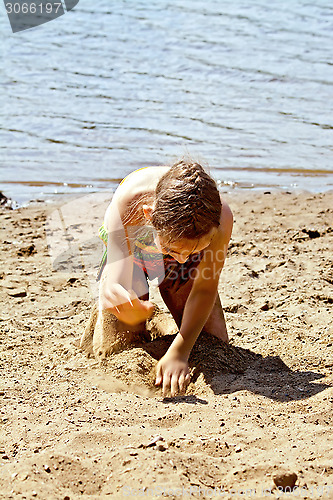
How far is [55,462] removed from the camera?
214 cm

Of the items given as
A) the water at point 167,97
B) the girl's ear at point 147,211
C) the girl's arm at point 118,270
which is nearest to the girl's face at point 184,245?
the girl's ear at point 147,211

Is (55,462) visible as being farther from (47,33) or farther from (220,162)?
(47,33)

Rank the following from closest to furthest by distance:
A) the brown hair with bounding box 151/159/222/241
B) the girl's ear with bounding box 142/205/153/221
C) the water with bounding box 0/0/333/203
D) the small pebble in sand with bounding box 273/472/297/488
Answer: the small pebble in sand with bounding box 273/472/297/488, the brown hair with bounding box 151/159/222/241, the girl's ear with bounding box 142/205/153/221, the water with bounding box 0/0/333/203

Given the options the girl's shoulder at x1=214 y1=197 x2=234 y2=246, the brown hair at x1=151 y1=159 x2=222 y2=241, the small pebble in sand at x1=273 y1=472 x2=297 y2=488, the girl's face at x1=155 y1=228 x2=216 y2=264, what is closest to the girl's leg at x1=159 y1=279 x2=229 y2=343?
the girl's shoulder at x1=214 y1=197 x2=234 y2=246

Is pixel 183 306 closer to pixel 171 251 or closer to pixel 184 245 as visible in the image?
pixel 171 251

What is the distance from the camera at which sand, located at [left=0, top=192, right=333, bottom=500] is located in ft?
6.82

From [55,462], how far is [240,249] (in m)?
2.84

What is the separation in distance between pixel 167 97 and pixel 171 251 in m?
5.73

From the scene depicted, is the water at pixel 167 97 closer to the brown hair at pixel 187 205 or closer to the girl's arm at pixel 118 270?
the girl's arm at pixel 118 270

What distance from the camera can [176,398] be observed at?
279 centimetres

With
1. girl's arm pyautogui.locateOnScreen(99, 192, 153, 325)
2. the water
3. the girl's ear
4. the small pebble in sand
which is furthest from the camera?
the water

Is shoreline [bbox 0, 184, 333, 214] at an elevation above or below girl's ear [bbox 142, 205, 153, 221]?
below

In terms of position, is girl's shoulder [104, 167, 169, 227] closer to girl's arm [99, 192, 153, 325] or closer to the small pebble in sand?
girl's arm [99, 192, 153, 325]

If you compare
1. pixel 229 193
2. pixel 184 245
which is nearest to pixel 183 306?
pixel 184 245
